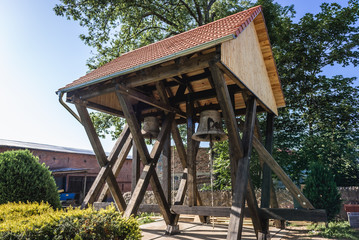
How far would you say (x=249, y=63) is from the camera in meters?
5.94

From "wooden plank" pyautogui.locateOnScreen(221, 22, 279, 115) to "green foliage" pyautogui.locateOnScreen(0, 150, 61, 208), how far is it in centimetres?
530

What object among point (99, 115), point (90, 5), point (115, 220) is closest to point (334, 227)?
point (115, 220)

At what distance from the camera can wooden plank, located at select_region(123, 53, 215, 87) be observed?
449 centimetres

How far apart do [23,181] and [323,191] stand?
999 cm

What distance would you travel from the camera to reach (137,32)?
59.2 ft

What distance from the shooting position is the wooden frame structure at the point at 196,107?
4617mm

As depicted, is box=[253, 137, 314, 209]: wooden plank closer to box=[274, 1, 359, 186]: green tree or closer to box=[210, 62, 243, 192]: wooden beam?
box=[210, 62, 243, 192]: wooden beam

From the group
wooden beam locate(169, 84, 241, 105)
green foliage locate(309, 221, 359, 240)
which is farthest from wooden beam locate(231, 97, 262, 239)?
green foliage locate(309, 221, 359, 240)

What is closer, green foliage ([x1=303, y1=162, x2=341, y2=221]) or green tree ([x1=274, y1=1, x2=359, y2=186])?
green foliage ([x1=303, y1=162, x2=341, y2=221])

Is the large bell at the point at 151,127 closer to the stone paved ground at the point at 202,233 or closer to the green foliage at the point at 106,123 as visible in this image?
the stone paved ground at the point at 202,233

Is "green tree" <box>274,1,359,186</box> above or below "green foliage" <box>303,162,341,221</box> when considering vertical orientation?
above

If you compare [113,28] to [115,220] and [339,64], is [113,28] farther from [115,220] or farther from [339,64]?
[115,220]

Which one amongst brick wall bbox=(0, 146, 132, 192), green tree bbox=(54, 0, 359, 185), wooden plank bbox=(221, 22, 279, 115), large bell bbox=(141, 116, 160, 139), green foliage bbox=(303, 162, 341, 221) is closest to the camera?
wooden plank bbox=(221, 22, 279, 115)

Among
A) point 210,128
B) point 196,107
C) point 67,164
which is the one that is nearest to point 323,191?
point 196,107
